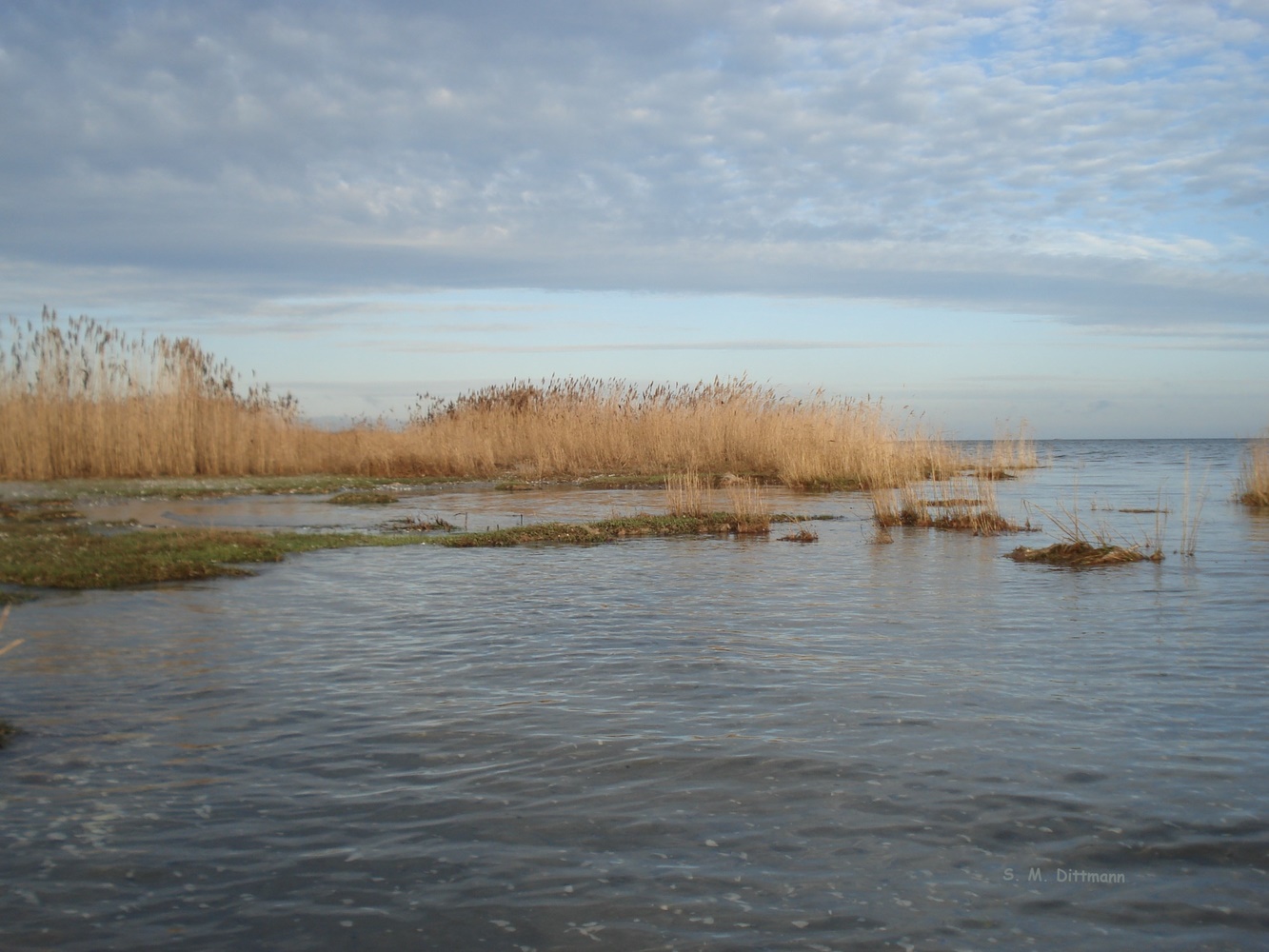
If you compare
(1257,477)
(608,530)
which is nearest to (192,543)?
(608,530)

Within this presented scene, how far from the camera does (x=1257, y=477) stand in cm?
1773

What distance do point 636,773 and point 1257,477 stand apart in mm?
17466

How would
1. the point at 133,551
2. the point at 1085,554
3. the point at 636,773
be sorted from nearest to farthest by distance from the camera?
1. the point at 636,773
2. the point at 133,551
3. the point at 1085,554

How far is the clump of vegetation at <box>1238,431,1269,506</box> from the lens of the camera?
1759cm

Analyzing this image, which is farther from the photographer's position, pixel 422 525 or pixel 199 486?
pixel 199 486

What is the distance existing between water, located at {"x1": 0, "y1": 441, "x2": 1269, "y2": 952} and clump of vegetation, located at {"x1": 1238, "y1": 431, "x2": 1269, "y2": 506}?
10.4 m

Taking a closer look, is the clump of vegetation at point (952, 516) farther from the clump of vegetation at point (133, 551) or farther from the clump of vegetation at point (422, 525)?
the clump of vegetation at point (133, 551)

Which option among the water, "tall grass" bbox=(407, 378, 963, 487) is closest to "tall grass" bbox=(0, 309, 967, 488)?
"tall grass" bbox=(407, 378, 963, 487)

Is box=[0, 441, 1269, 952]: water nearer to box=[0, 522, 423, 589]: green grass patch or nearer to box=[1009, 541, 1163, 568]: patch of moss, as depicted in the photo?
box=[0, 522, 423, 589]: green grass patch

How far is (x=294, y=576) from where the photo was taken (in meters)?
10.3

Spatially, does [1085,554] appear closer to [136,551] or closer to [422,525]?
[422,525]

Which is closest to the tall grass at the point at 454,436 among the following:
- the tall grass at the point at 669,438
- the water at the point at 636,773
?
the tall grass at the point at 669,438

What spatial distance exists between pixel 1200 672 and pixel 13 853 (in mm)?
6684

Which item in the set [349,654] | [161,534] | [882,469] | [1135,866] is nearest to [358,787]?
[349,654]
